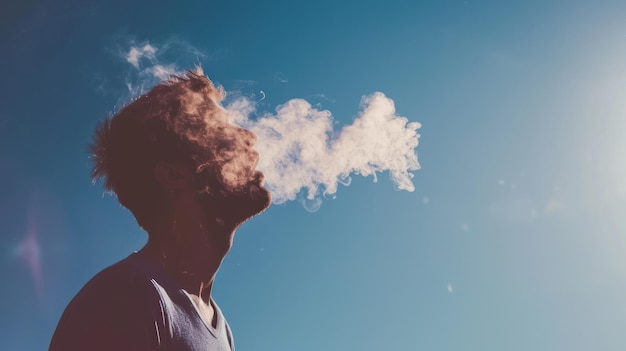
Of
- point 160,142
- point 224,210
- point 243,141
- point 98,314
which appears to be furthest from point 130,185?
point 98,314

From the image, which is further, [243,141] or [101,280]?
[243,141]

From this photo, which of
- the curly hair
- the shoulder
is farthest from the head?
the shoulder

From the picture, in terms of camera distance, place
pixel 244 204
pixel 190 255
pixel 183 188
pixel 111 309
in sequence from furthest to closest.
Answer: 1. pixel 244 204
2. pixel 183 188
3. pixel 190 255
4. pixel 111 309

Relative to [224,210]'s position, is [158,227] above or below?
below

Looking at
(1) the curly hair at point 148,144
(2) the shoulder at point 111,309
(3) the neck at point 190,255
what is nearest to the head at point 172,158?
(1) the curly hair at point 148,144

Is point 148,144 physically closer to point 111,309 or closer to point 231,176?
point 231,176

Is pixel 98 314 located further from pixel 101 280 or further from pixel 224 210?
pixel 224 210

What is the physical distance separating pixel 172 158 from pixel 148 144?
8.4 inches

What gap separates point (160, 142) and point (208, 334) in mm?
1434

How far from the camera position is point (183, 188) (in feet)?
10.8

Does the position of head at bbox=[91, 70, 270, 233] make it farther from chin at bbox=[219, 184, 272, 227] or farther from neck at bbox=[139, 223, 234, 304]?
neck at bbox=[139, 223, 234, 304]

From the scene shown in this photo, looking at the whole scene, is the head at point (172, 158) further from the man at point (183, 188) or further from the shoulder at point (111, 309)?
the shoulder at point (111, 309)

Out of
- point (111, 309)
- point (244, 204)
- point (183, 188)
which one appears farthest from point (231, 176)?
point (111, 309)

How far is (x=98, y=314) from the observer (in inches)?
80.5
